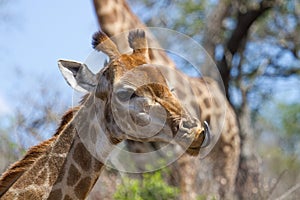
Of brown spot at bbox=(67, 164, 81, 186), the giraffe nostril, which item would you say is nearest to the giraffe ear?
brown spot at bbox=(67, 164, 81, 186)

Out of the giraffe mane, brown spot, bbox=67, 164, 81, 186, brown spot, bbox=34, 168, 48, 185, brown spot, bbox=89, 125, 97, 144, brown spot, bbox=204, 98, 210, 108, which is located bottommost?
brown spot, bbox=204, 98, 210, 108

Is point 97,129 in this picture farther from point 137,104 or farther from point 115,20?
point 115,20

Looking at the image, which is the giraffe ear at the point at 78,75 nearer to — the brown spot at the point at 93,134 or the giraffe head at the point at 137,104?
the giraffe head at the point at 137,104

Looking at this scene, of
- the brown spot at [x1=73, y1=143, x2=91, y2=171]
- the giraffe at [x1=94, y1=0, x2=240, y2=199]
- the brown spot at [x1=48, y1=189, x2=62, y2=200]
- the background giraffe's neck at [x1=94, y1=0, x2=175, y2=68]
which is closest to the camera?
the brown spot at [x1=48, y1=189, x2=62, y2=200]

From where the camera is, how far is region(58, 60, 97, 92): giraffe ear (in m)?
4.67

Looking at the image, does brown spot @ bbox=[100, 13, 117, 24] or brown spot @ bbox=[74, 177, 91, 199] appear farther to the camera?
brown spot @ bbox=[100, 13, 117, 24]

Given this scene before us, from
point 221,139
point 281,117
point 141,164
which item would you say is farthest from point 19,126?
point 281,117

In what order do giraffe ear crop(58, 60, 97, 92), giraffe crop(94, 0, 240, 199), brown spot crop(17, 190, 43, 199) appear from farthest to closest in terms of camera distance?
giraffe crop(94, 0, 240, 199), giraffe ear crop(58, 60, 97, 92), brown spot crop(17, 190, 43, 199)

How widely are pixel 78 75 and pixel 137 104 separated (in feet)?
1.20

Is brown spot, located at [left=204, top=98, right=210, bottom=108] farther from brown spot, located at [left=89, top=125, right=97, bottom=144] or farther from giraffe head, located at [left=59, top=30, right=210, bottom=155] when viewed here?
brown spot, located at [left=89, top=125, right=97, bottom=144]

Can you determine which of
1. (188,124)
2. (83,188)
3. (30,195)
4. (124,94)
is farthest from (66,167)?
(188,124)

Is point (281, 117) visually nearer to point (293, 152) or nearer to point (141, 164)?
point (293, 152)

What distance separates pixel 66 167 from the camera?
14.9 ft

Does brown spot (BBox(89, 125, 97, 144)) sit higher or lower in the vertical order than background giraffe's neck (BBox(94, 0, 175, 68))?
higher
